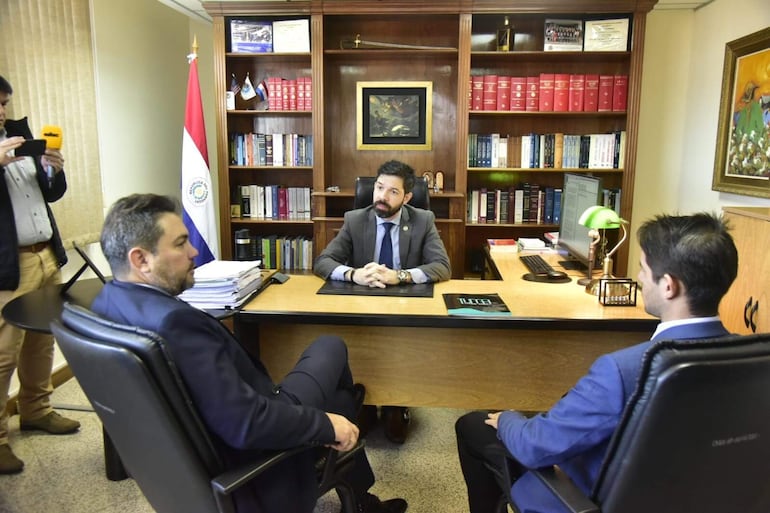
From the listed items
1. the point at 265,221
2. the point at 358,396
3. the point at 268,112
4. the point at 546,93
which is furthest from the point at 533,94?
the point at 358,396

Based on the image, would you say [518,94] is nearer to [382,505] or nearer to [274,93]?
[274,93]

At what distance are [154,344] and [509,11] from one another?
3335 mm

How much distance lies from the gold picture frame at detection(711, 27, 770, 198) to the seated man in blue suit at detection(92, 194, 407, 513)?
2.68 meters

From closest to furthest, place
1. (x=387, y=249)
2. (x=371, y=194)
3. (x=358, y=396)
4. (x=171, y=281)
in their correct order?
1. (x=171, y=281)
2. (x=358, y=396)
3. (x=387, y=249)
4. (x=371, y=194)

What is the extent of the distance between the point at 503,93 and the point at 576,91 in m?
0.48

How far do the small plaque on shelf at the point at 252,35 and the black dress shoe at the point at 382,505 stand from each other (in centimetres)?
299

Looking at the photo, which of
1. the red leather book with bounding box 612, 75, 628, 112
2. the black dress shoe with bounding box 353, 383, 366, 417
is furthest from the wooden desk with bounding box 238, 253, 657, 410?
the red leather book with bounding box 612, 75, 628, 112

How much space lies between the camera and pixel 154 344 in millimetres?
1067

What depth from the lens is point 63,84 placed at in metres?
2.96

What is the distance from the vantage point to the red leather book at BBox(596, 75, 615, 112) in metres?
3.79

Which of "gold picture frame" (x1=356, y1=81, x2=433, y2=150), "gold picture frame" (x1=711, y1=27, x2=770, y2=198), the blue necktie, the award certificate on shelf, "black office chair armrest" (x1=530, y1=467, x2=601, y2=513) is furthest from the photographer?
"gold picture frame" (x1=356, y1=81, x2=433, y2=150)

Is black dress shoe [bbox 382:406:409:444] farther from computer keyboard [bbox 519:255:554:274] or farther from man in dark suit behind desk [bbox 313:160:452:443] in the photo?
computer keyboard [bbox 519:255:554:274]

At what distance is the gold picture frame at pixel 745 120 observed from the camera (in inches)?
114

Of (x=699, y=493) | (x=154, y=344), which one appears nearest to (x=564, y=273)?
(x=699, y=493)
